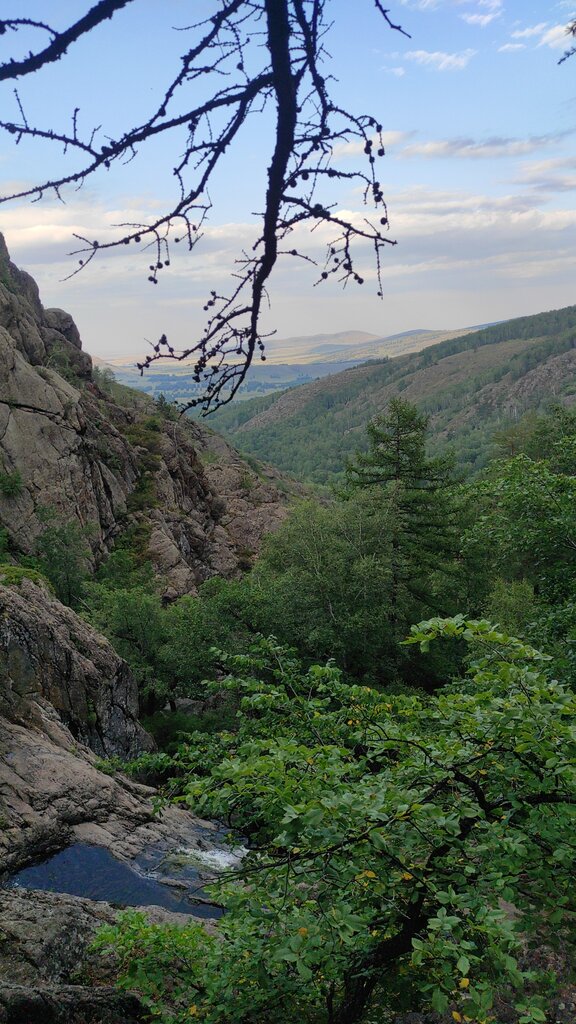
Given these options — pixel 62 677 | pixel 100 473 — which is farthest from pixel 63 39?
pixel 100 473

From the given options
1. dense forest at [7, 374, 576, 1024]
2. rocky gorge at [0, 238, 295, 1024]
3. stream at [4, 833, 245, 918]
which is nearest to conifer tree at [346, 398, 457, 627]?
rocky gorge at [0, 238, 295, 1024]

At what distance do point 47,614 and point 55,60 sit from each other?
16839mm

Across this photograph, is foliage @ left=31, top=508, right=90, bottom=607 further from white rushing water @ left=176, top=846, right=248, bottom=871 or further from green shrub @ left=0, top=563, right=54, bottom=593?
white rushing water @ left=176, top=846, right=248, bottom=871

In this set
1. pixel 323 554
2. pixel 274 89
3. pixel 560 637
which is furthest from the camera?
pixel 323 554

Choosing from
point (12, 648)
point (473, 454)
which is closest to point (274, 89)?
point (12, 648)

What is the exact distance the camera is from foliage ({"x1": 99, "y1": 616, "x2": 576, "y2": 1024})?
3.83 meters

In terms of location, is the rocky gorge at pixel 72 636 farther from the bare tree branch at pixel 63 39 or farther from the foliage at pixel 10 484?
the bare tree branch at pixel 63 39

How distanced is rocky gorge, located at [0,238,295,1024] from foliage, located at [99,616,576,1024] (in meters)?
1.93

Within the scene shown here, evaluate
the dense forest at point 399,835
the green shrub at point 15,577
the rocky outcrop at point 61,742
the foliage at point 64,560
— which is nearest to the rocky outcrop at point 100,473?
the foliage at point 64,560

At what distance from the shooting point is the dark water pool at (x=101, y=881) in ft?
35.1

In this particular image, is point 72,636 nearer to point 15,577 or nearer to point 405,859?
point 15,577

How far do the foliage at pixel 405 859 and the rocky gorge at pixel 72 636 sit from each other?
1.93 meters

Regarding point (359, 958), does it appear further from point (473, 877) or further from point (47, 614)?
point (47, 614)

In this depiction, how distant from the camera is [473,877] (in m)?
4.55
